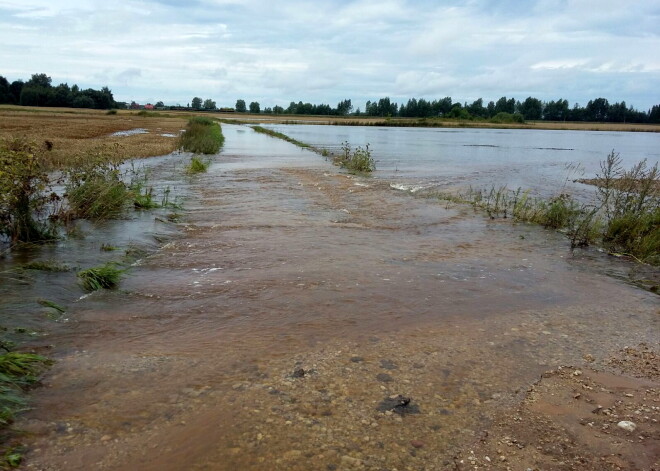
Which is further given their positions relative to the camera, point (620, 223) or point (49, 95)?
point (49, 95)

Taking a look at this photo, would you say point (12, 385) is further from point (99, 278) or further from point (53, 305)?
point (99, 278)

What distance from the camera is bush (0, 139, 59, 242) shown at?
816cm

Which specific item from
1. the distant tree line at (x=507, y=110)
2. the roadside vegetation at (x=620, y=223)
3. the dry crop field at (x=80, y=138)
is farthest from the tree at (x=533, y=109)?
the roadside vegetation at (x=620, y=223)

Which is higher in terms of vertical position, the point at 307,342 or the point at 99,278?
the point at 99,278

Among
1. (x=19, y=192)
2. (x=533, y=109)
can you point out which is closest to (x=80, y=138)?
(x=19, y=192)

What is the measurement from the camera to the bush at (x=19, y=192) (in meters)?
8.16

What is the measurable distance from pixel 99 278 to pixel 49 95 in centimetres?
Answer: 13311

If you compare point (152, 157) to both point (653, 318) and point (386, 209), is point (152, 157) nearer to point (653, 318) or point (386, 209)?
point (386, 209)

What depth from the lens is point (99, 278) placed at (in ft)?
24.5

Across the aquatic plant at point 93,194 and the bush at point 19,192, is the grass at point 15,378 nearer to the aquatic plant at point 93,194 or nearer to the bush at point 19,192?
the bush at point 19,192

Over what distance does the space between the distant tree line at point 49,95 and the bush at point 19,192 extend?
128339 mm

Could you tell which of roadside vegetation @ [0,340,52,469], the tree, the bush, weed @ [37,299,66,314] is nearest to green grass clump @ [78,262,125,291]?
weed @ [37,299,66,314]

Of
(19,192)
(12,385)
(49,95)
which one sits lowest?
(12,385)

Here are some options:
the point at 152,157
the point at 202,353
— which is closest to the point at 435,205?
the point at 202,353
